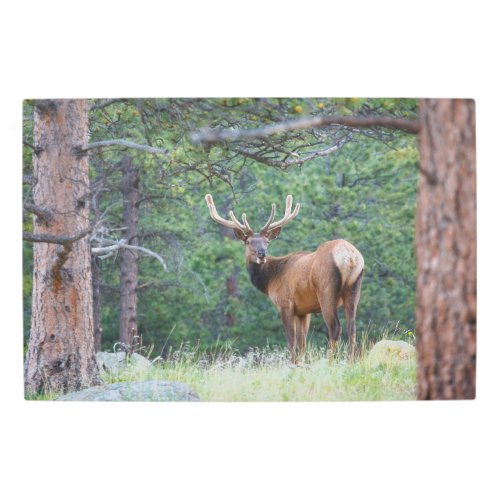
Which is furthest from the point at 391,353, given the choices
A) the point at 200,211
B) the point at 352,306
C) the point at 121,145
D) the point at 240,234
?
the point at 121,145

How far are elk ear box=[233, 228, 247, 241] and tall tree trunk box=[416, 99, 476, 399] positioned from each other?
275 cm

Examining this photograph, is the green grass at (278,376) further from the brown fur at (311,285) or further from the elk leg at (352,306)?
the brown fur at (311,285)

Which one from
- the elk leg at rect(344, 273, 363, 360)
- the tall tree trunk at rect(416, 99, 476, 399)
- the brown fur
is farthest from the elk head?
the tall tree trunk at rect(416, 99, 476, 399)

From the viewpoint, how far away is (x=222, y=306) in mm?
8375

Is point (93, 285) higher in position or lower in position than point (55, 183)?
lower

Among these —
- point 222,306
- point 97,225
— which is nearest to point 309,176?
point 222,306

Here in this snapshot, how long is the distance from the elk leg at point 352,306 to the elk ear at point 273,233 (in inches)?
32.7

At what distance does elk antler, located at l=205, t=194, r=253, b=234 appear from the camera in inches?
312

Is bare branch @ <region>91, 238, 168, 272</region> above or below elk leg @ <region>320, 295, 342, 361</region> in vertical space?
above

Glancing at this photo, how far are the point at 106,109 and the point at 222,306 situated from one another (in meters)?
2.13

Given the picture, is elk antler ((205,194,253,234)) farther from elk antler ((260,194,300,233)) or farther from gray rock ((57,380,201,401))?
gray rock ((57,380,201,401))

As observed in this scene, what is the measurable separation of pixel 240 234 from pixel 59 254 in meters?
1.62

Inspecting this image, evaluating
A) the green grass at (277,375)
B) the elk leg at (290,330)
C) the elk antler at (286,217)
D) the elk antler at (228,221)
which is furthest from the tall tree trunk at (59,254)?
the elk leg at (290,330)
